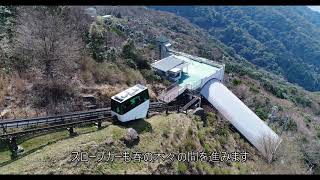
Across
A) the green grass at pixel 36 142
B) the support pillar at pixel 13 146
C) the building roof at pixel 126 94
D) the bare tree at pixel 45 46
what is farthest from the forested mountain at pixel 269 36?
the support pillar at pixel 13 146

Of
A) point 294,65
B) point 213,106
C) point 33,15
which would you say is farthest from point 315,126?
point 294,65

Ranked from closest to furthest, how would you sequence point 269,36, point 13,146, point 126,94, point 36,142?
point 13,146
point 36,142
point 126,94
point 269,36

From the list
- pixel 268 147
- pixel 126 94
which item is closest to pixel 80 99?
pixel 126 94

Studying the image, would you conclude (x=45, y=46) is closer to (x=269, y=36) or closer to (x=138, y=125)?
(x=138, y=125)

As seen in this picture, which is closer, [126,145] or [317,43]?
[126,145]

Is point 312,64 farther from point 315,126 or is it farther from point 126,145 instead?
point 126,145

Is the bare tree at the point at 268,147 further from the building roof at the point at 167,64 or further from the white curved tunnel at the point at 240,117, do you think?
the building roof at the point at 167,64
